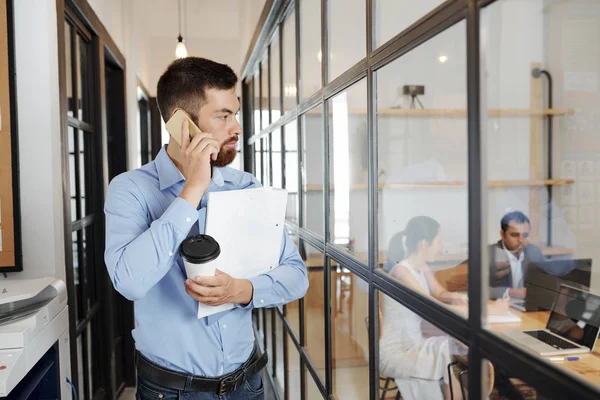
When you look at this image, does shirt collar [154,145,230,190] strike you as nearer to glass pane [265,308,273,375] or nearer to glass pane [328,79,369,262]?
glass pane [328,79,369,262]

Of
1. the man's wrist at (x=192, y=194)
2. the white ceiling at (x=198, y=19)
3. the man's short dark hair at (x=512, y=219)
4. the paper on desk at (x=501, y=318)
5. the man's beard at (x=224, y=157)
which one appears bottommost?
the paper on desk at (x=501, y=318)

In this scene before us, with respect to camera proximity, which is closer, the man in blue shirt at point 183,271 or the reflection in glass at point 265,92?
the man in blue shirt at point 183,271

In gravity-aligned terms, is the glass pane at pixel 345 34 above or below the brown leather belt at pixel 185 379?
above

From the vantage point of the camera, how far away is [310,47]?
6.02ft

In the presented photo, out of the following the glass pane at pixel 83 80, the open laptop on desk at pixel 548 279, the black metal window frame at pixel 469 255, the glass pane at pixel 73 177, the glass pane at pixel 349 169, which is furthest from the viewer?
the glass pane at pixel 83 80

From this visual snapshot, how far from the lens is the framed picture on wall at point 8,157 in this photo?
160 centimetres

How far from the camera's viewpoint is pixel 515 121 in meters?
0.67

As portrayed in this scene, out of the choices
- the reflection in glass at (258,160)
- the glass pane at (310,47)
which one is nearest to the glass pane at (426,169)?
the glass pane at (310,47)

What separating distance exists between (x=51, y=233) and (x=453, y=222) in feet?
4.62

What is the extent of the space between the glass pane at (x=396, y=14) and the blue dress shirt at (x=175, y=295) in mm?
575

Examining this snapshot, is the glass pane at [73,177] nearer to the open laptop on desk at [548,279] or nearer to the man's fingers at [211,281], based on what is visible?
the man's fingers at [211,281]

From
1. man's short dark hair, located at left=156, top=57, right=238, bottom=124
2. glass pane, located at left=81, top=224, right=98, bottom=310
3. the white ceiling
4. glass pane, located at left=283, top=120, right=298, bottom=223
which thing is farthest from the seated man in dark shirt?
the white ceiling

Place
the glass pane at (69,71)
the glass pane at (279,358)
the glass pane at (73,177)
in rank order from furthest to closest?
the glass pane at (279,358) < the glass pane at (73,177) < the glass pane at (69,71)

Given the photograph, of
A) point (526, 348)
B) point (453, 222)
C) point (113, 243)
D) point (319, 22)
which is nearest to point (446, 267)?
point (453, 222)
